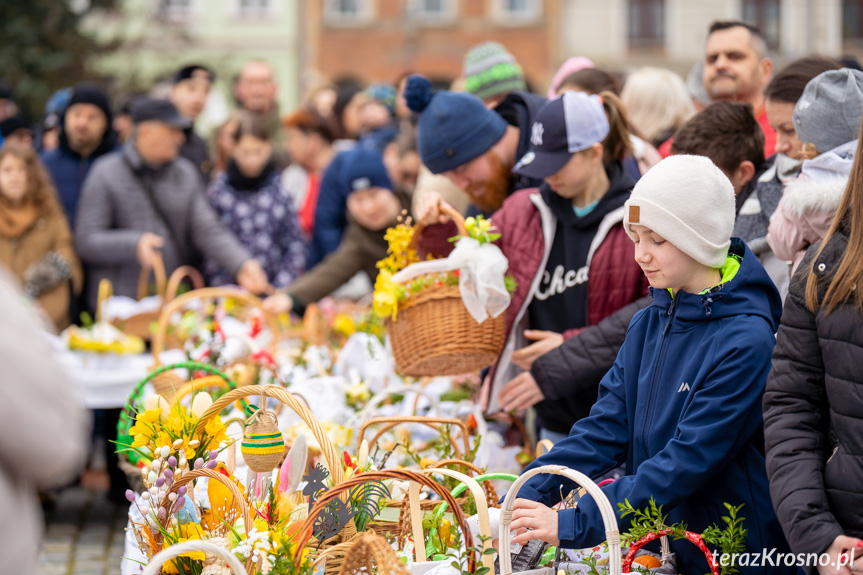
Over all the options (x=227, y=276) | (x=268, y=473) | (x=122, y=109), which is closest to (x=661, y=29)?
(x=122, y=109)

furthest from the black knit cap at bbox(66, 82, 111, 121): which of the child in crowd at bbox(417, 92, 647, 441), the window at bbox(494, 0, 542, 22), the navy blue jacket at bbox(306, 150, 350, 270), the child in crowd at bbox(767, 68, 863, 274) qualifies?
the window at bbox(494, 0, 542, 22)

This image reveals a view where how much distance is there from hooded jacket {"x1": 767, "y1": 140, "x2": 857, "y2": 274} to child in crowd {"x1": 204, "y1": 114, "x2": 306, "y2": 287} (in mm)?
4594

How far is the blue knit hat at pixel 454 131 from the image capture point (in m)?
3.90

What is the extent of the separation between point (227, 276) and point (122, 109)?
283 cm

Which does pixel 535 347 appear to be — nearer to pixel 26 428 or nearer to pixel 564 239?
pixel 564 239

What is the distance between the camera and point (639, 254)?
8.70 ft

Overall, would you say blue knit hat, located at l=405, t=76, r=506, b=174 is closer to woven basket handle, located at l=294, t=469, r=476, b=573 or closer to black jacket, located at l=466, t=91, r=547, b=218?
black jacket, located at l=466, t=91, r=547, b=218

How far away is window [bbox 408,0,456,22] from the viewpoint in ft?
92.4

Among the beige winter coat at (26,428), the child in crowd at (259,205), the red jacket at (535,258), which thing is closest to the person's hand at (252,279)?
the child in crowd at (259,205)

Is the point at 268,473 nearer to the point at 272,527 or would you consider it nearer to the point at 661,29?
the point at 272,527

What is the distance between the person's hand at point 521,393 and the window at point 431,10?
25.6m

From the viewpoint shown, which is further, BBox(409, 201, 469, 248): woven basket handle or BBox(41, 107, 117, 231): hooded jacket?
BBox(41, 107, 117, 231): hooded jacket

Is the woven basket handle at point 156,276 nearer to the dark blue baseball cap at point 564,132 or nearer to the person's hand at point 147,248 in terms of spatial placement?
the person's hand at point 147,248

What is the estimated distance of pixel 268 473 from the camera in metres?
2.91
